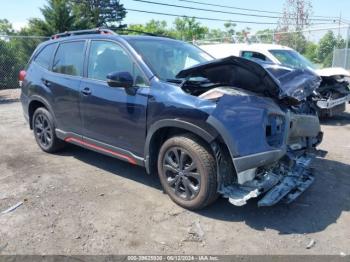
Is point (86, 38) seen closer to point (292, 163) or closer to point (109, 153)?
point (109, 153)

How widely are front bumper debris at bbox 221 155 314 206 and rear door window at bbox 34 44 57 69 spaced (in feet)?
12.4

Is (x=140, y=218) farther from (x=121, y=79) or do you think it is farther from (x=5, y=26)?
(x=5, y=26)

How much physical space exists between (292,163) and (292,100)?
75cm

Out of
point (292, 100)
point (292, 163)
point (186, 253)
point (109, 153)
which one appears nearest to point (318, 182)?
point (292, 163)

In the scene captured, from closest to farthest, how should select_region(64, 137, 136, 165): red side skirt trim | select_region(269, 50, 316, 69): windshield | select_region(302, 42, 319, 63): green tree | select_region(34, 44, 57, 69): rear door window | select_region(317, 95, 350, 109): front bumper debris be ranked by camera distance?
select_region(64, 137, 136, 165): red side skirt trim
select_region(34, 44, 57, 69): rear door window
select_region(317, 95, 350, 109): front bumper debris
select_region(269, 50, 316, 69): windshield
select_region(302, 42, 319, 63): green tree

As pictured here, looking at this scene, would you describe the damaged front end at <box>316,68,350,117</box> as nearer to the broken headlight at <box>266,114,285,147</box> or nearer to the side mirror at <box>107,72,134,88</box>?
the broken headlight at <box>266,114,285,147</box>

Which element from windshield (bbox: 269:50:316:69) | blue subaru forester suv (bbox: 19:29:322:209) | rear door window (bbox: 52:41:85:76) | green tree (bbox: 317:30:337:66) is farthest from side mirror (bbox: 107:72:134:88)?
green tree (bbox: 317:30:337:66)

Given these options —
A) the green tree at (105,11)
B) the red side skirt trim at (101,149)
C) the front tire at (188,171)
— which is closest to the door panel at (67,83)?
the red side skirt trim at (101,149)

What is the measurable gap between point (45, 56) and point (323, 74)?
20.6ft

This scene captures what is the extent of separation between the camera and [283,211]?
4219 mm

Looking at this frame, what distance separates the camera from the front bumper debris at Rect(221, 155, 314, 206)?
12.6ft

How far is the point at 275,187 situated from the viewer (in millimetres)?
4102

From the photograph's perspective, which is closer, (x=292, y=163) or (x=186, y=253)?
(x=186, y=253)

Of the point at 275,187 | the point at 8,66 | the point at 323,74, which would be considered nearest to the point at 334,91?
the point at 323,74
